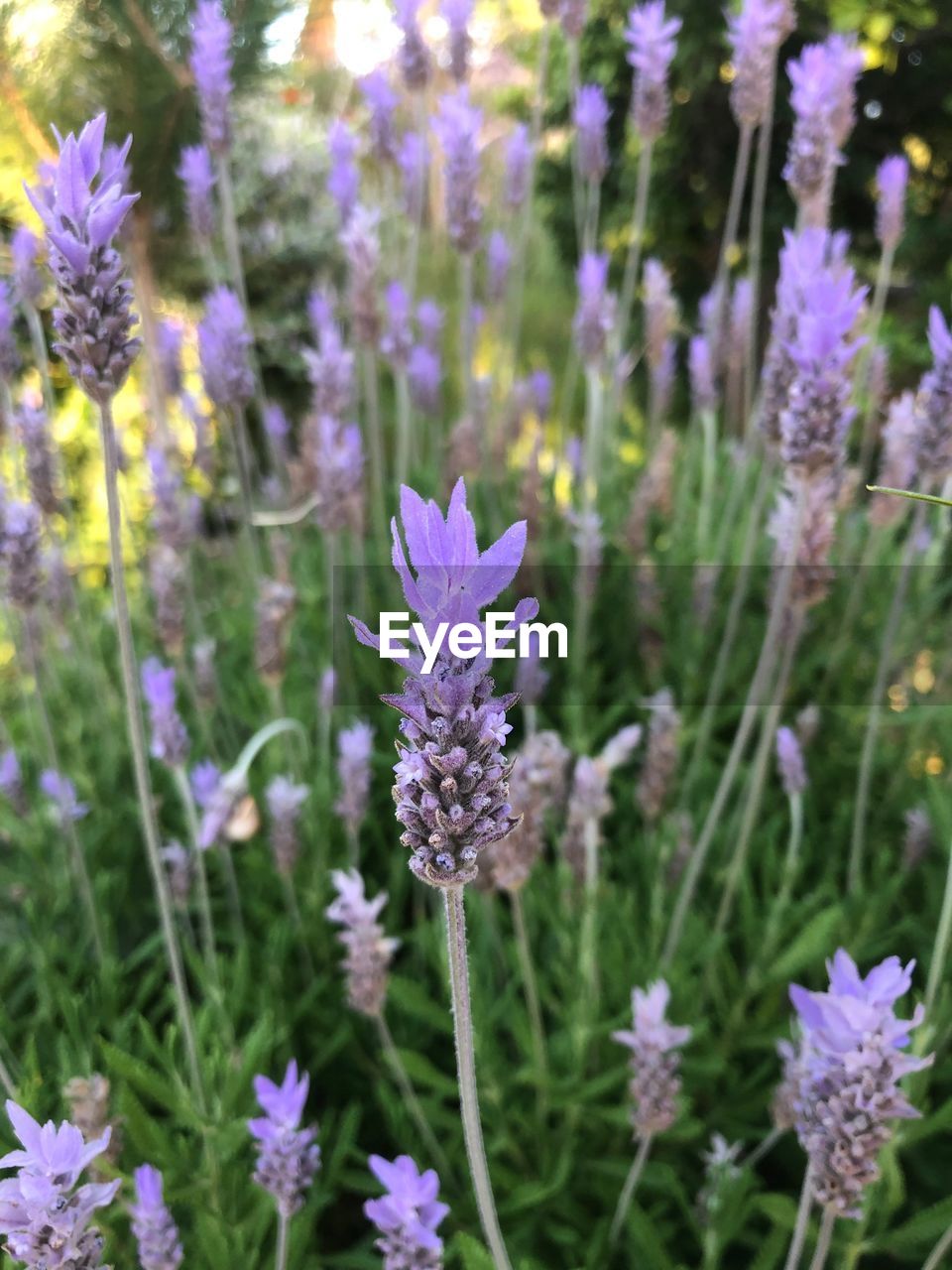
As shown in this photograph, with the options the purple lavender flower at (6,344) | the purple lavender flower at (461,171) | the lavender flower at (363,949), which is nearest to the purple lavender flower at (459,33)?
the purple lavender flower at (461,171)

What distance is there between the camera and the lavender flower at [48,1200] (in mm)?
628

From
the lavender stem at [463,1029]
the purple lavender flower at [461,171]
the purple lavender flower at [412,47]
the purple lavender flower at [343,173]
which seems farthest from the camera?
the purple lavender flower at [343,173]

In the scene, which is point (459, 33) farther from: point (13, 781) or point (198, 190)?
point (13, 781)

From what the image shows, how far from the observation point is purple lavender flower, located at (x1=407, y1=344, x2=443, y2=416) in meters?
2.16

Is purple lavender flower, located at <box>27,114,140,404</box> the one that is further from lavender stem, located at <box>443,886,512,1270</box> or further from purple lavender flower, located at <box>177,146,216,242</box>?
purple lavender flower, located at <box>177,146,216,242</box>

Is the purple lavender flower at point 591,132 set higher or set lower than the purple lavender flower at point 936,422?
higher

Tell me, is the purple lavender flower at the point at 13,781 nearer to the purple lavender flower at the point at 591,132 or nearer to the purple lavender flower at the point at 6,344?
the purple lavender flower at the point at 6,344

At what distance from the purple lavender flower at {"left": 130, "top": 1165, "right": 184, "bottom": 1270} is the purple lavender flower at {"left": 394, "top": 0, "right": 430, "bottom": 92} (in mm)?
1845

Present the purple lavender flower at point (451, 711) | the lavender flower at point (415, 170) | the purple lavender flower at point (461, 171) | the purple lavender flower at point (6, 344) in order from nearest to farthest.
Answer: the purple lavender flower at point (451, 711)
the purple lavender flower at point (6, 344)
the purple lavender flower at point (461, 171)
the lavender flower at point (415, 170)

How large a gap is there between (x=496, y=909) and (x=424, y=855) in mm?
958

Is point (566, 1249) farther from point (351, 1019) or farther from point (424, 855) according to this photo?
point (424, 855)

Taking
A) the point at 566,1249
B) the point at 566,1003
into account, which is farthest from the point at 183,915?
the point at 566,1249

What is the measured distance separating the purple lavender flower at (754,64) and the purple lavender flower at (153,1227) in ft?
5.50

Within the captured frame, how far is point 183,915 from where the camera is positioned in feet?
4.85
